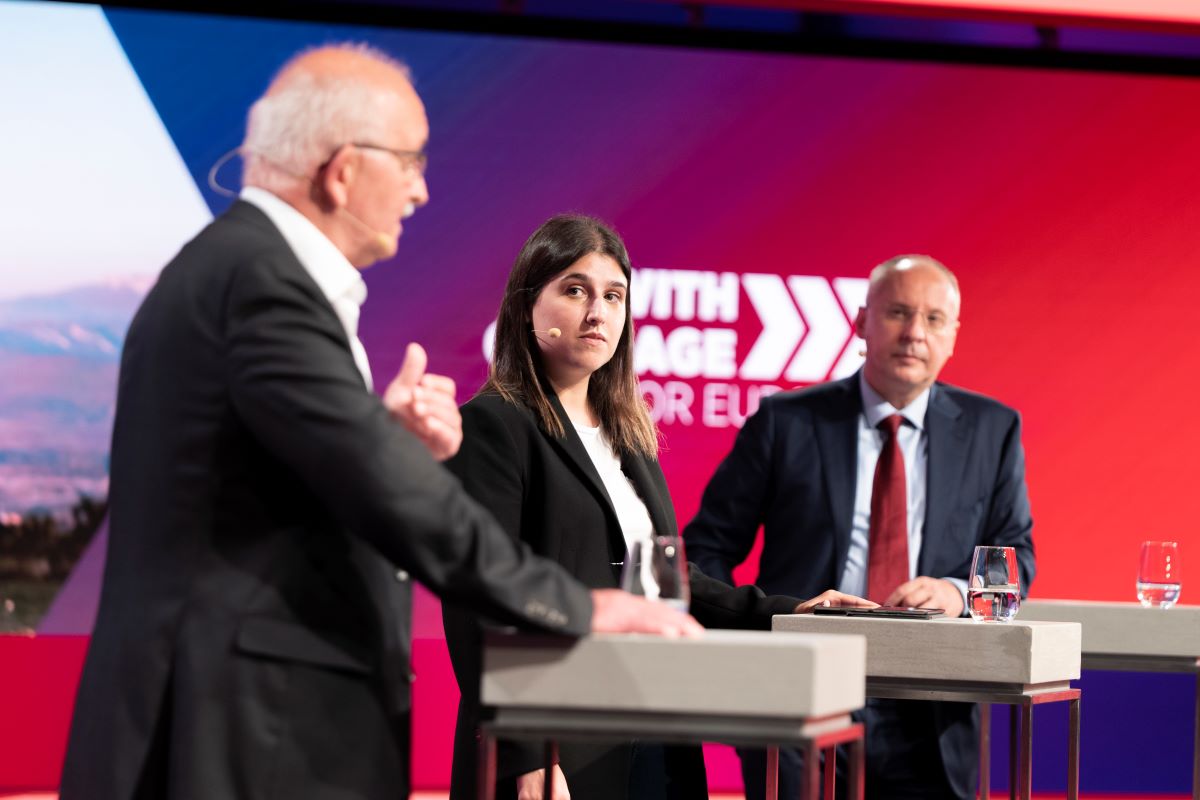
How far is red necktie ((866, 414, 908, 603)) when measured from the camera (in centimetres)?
384

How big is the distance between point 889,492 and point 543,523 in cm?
141

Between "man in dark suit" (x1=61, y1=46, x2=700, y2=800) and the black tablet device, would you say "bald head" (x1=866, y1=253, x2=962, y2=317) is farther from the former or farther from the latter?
"man in dark suit" (x1=61, y1=46, x2=700, y2=800)

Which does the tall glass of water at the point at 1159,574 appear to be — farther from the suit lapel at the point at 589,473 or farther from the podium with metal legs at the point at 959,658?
the suit lapel at the point at 589,473

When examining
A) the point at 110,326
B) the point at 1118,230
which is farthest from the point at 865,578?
the point at 110,326

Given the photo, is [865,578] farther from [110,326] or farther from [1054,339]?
[110,326]

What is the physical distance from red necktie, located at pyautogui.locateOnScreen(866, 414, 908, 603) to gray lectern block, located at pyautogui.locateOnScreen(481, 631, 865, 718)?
1.91 m

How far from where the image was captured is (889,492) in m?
3.93

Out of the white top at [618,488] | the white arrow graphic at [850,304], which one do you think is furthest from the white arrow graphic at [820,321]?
the white top at [618,488]

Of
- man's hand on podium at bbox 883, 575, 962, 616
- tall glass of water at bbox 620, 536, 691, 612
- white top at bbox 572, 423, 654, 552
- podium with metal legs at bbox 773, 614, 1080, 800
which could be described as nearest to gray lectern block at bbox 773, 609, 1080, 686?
podium with metal legs at bbox 773, 614, 1080, 800

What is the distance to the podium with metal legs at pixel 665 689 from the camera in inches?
74.9

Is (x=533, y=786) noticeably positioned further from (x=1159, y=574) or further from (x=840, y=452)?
(x=1159, y=574)

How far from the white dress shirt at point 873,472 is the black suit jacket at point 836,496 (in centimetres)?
3

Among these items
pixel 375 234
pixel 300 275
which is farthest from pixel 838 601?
pixel 300 275

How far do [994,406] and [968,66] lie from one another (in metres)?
2.43
